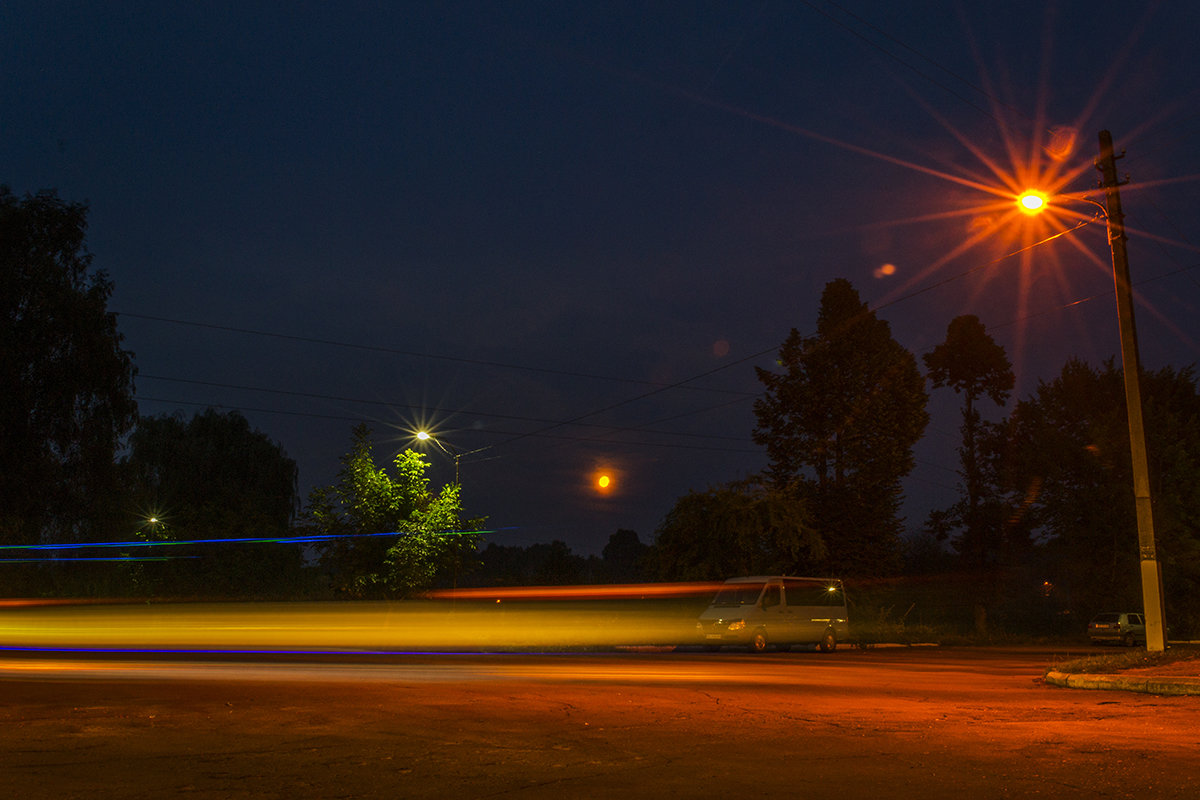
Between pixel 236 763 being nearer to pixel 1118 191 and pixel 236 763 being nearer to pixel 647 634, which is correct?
pixel 1118 191

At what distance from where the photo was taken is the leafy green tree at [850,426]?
42.2 m

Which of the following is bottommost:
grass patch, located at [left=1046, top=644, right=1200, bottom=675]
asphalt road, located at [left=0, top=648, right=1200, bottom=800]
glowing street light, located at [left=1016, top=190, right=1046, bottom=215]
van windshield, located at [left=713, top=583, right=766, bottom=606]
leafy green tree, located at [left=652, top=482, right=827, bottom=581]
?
asphalt road, located at [left=0, top=648, right=1200, bottom=800]

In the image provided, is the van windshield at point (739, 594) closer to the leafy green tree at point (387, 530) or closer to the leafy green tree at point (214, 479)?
the leafy green tree at point (387, 530)

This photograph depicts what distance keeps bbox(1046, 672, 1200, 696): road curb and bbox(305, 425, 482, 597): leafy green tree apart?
19732mm

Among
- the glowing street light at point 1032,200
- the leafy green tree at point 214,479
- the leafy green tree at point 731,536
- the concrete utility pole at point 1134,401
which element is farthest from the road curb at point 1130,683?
the leafy green tree at point 214,479

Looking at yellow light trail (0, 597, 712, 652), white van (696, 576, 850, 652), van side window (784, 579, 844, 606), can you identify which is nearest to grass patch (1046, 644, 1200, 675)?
white van (696, 576, 850, 652)

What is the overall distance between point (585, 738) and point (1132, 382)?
1376cm

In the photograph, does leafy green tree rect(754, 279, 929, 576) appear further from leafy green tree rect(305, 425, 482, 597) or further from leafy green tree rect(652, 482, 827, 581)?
leafy green tree rect(305, 425, 482, 597)

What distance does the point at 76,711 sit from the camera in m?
10.7

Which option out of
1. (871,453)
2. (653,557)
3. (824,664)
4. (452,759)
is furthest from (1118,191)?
(871,453)

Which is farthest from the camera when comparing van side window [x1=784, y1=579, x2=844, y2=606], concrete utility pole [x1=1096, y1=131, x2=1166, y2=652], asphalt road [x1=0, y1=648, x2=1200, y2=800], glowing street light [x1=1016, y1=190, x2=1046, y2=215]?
van side window [x1=784, y1=579, x2=844, y2=606]

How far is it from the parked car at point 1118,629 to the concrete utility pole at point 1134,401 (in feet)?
71.7

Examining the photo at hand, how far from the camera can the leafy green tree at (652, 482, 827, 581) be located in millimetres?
35812

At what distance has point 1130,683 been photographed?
43.5ft
